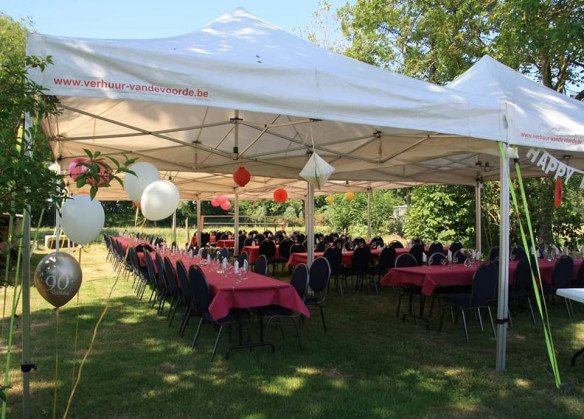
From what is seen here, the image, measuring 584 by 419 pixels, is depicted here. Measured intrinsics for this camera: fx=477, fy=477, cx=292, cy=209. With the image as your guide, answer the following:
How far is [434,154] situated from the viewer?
6035 millimetres

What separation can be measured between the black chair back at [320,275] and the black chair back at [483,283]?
172 centimetres

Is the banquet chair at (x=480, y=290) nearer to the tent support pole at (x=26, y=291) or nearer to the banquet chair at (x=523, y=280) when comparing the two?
the banquet chair at (x=523, y=280)

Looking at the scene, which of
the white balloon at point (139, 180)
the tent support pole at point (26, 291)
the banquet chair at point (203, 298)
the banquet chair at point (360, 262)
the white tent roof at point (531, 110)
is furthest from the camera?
Result: the banquet chair at point (360, 262)

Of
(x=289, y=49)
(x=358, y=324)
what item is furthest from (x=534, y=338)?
(x=289, y=49)

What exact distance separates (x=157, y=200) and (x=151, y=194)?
0.06 m

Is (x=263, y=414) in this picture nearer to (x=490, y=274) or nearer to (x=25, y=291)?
(x=25, y=291)

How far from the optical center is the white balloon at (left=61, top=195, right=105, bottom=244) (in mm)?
3242

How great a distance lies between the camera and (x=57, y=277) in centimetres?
314

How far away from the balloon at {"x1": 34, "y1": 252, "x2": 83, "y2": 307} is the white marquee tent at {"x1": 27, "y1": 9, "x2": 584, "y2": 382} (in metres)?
1.05

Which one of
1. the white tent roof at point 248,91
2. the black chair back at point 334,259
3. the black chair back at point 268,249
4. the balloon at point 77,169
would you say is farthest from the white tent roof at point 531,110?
the black chair back at point 268,249

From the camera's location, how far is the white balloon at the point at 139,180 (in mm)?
3760

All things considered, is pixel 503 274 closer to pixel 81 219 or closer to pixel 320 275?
pixel 320 275

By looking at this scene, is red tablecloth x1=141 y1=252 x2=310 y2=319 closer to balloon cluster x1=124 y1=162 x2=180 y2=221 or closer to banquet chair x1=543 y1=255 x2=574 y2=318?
balloon cluster x1=124 y1=162 x2=180 y2=221

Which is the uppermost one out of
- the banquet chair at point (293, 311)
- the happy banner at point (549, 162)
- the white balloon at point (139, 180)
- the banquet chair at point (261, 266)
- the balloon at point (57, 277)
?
the happy banner at point (549, 162)
